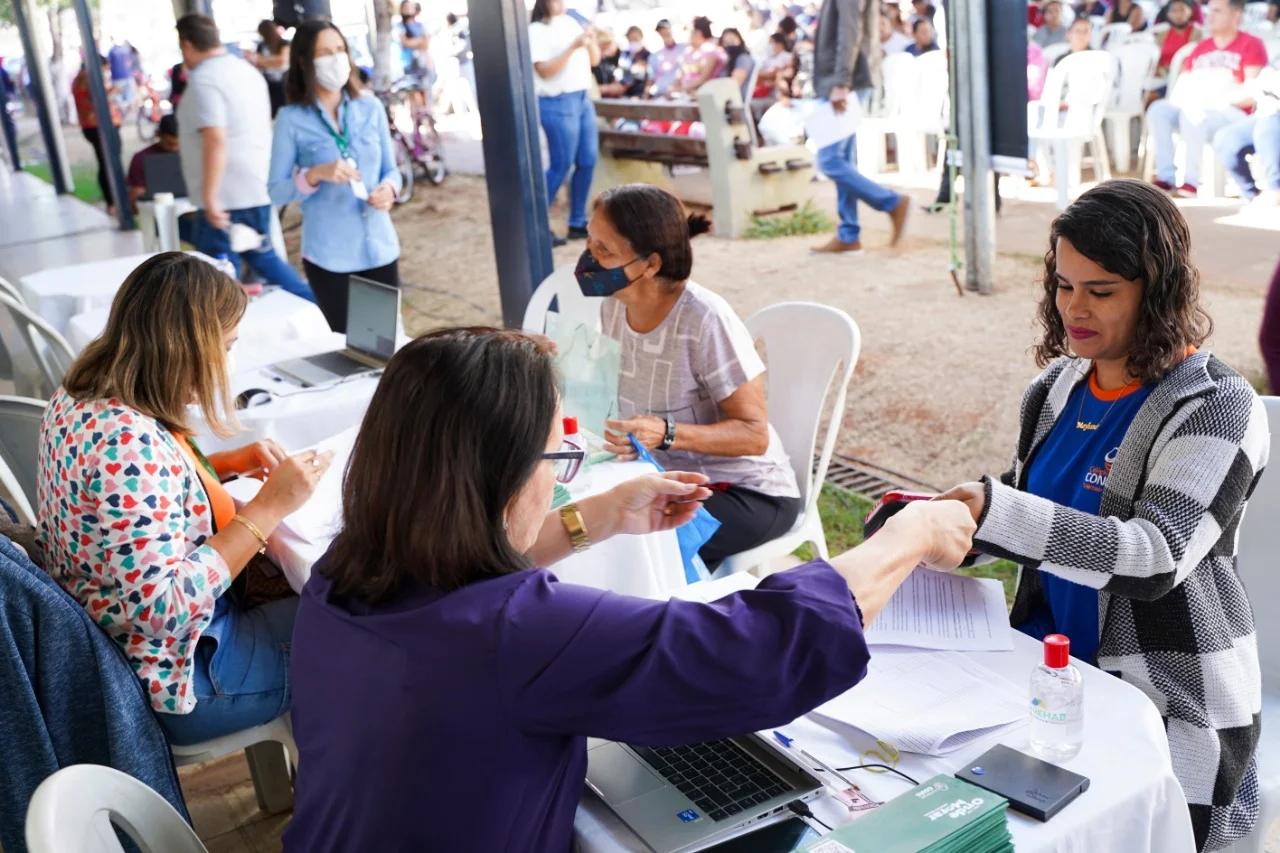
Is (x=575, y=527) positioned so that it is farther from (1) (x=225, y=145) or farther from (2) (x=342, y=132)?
(1) (x=225, y=145)

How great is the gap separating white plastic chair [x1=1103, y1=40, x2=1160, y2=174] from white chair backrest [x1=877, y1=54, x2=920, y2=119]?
44.3 inches

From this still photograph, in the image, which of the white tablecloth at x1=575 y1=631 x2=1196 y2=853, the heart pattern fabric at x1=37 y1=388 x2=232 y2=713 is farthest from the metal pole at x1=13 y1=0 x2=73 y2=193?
the white tablecloth at x1=575 y1=631 x2=1196 y2=853

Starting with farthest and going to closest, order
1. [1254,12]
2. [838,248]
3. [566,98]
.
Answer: [838,248] < [566,98] < [1254,12]

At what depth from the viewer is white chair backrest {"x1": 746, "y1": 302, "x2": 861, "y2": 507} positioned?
2961 mm

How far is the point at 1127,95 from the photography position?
13.5 ft

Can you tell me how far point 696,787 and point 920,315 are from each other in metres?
4.78

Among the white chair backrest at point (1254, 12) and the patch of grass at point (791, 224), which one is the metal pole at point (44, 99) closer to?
the patch of grass at point (791, 224)

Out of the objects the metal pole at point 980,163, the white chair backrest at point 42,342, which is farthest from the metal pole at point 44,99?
the metal pole at point 980,163

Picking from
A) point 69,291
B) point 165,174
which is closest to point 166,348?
point 69,291

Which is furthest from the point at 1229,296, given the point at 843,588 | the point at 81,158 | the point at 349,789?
the point at 81,158

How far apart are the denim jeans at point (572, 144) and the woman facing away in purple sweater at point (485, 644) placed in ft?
12.1

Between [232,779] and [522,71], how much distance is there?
2829mm

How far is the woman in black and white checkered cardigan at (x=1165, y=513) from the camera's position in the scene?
1.57 meters

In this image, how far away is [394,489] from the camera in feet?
3.78
